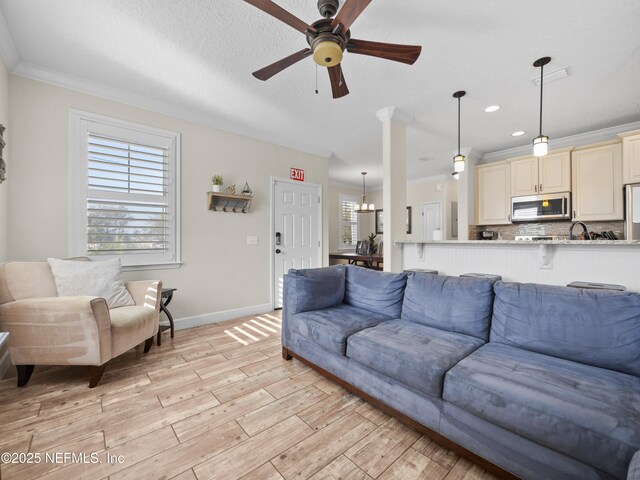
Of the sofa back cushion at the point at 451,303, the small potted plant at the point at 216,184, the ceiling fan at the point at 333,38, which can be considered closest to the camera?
the ceiling fan at the point at 333,38

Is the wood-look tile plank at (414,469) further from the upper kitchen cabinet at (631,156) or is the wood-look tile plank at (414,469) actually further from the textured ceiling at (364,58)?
the upper kitchen cabinet at (631,156)

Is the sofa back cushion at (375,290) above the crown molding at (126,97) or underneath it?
underneath

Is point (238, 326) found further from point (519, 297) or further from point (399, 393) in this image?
point (519, 297)

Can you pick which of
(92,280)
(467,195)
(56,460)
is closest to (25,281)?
(92,280)

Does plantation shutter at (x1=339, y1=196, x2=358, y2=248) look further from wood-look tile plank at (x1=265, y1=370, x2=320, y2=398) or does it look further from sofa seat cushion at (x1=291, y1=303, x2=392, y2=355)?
wood-look tile plank at (x1=265, y1=370, x2=320, y2=398)

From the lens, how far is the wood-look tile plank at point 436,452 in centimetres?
138

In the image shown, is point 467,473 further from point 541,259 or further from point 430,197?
point 430,197

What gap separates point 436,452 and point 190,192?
133 inches

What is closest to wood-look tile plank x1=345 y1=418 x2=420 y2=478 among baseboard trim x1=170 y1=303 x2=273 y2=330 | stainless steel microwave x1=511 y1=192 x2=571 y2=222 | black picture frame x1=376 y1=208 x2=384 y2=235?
baseboard trim x1=170 y1=303 x2=273 y2=330

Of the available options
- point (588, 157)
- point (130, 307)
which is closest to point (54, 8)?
point (130, 307)

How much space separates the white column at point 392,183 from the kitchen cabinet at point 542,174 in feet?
7.60

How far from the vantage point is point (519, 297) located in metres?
1.75

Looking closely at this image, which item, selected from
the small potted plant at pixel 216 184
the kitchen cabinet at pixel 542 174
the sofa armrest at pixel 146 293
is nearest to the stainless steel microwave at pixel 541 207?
the kitchen cabinet at pixel 542 174

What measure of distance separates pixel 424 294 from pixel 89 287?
9.23 ft
